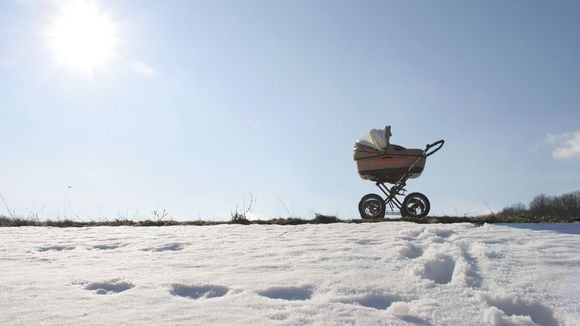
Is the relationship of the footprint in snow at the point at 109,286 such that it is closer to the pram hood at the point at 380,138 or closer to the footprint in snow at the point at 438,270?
the footprint in snow at the point at 438,270

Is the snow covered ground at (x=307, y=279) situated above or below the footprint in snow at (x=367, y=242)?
below

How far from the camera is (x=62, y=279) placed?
307 centimetres

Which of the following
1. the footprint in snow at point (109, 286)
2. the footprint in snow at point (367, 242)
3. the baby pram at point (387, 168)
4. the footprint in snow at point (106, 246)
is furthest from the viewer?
the baby pram at point (387, 168)

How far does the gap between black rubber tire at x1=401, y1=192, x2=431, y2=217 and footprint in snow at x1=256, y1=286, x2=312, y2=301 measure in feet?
19.0

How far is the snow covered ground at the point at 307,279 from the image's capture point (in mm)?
2336

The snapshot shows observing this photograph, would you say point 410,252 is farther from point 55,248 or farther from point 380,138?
point 380,138

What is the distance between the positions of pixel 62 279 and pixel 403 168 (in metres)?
6.38

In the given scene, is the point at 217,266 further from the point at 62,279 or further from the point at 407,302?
the point at 407,302

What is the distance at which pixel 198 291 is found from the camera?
279 cm

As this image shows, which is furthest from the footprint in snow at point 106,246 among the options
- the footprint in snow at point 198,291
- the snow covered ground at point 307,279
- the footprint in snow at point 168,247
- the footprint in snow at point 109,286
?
the footprint in snow at point 198,291

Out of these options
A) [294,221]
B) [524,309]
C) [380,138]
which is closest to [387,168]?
[380,138]

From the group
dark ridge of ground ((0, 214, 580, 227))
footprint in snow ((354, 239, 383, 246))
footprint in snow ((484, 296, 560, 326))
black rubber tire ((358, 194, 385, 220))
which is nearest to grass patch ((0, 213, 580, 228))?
dark ridge of ground ((0, 214, 580, 227))

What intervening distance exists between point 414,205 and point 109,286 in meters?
6.40

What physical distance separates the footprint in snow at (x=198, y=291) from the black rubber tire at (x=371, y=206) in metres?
5.92
